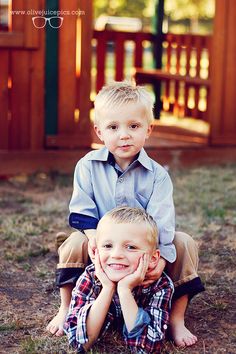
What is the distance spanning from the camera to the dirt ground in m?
3.35

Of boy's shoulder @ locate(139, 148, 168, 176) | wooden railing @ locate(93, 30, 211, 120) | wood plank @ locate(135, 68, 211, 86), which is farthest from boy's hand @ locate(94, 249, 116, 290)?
wooden railing @ locate(93, 30, 211, 120)

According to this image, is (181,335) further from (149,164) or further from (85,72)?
(85,72)

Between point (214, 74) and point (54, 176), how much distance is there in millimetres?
1870

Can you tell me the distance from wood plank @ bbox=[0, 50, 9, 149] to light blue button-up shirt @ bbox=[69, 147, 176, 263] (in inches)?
137

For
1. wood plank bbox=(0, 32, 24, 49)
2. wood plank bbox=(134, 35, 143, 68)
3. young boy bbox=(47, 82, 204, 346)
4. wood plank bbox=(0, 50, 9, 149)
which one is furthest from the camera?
wood plank bbox=(134, 35, 143, 68)

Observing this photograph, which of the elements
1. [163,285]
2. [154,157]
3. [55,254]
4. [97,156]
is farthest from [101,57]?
[163,285]

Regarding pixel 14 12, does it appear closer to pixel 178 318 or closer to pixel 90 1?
pixel 90 1

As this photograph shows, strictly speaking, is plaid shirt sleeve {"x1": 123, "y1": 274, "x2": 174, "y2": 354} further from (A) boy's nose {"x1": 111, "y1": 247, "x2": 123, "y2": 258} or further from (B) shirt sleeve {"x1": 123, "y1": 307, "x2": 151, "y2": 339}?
(A) boy's nose {"x1": 111, "y1": 247, "x2": 123, "y2": 258}

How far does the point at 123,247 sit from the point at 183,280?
38 cm

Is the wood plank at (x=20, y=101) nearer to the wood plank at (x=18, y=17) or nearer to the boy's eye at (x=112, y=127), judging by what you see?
Answer: the wood plank at (x=18, y=17)

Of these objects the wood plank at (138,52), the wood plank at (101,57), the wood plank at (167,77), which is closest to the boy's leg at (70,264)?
the wood plank at (167,77)

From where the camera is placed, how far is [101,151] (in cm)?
342

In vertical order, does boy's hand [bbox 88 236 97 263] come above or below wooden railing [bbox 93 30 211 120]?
below

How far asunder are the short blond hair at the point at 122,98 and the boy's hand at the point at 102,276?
2.06ft
